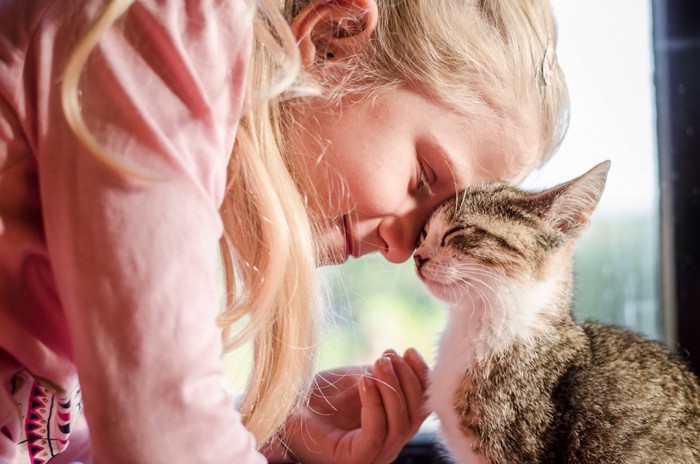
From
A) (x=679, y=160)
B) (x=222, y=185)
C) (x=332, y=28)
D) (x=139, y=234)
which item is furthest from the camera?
(x=679, y=160)

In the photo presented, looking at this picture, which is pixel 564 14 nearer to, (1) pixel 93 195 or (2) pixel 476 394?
(2) pixel 476 394

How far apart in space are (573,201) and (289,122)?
43 centimetres

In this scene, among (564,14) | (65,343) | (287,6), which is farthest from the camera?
(564,14)

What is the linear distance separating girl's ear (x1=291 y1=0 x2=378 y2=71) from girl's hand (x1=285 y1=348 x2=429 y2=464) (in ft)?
1.58

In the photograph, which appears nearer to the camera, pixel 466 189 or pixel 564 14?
pixel 466 189

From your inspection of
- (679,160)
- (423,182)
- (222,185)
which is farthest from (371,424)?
(679,160)

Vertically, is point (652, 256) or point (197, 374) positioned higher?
point (197, 374)

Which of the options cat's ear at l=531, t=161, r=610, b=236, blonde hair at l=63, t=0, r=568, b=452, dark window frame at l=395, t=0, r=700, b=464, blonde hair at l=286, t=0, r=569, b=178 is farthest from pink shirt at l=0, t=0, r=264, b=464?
dark window frame at l=395, t=0, r=700, b=464

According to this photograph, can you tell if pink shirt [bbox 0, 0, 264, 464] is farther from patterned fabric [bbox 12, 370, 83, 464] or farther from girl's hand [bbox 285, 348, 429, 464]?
girl's hand [bbox 285, 348, 429, 464]

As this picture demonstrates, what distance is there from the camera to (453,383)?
980 mm

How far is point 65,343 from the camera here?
0.81m

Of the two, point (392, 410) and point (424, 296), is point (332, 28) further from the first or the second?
point (392, 410)

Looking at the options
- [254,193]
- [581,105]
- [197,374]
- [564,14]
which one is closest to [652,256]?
[581,105]

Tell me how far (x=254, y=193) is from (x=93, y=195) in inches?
10.6
